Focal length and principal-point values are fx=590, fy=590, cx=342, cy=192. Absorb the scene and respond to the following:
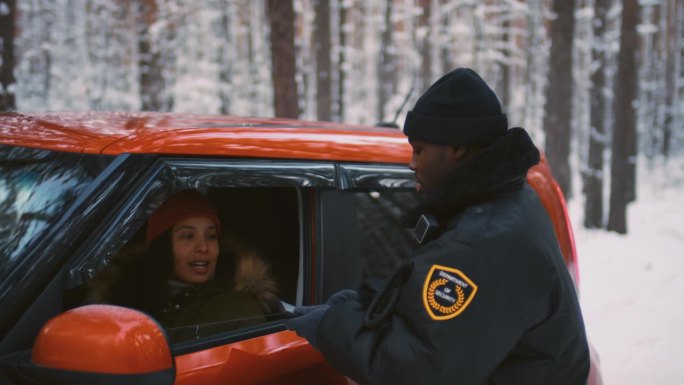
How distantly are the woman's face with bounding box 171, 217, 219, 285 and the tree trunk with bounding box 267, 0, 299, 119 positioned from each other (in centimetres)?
669

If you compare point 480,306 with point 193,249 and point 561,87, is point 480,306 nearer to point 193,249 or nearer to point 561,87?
point 193,249

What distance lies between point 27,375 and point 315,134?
1.47 meters

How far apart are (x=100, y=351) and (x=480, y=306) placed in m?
0.95

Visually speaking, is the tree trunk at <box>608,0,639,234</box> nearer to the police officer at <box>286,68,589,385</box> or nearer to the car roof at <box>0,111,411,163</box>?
the car roof at <box>0,111,411,163</box>

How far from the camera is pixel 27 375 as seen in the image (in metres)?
1.49

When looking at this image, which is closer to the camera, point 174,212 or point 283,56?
point 174,212

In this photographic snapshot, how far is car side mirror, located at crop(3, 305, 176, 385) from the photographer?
54.3 inches

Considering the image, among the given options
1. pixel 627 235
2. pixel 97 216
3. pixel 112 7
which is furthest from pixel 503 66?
pixel 97 216

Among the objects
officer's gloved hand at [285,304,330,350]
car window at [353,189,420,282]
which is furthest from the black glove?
car window at [353,189,420,282]

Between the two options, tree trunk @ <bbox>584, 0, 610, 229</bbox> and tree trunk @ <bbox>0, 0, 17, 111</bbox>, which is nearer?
tree trunk @ <bbox>0, 0, 17, 111</bbox>

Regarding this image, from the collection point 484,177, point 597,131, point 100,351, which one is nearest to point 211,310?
point 100,351

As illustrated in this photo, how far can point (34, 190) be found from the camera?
1.95m

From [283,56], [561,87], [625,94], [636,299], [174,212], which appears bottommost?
[636,299]

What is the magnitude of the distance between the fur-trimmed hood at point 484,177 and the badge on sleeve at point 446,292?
0.83 feet
